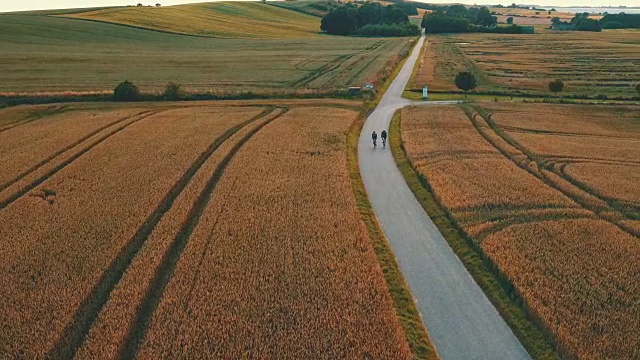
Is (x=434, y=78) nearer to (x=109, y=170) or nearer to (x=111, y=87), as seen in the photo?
(x=111, y=87)

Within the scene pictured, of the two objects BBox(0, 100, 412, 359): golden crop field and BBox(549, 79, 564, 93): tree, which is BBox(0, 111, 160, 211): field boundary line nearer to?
BBox(0, 100, 412, 359): golden crop field

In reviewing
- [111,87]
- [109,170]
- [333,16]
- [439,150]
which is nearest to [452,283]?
[439,150]

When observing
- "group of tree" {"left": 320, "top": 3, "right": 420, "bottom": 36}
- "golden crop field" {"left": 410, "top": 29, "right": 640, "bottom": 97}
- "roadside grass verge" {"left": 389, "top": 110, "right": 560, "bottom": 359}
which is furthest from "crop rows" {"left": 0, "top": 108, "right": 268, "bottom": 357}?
"group of tree" {"left": 320, "top": 3, "right": 420, "bottom": 36}

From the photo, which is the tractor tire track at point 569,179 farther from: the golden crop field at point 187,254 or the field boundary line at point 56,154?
the field boundary line at point 56,154

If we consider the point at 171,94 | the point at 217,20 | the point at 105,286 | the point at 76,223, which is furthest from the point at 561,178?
the point at 217,20

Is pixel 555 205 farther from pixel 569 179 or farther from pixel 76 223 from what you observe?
pixel 76 223

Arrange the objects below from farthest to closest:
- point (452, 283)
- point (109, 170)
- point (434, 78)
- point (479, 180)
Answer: point (434, 78) → point (109, 170) → point (479, 180) → point (452, 283)

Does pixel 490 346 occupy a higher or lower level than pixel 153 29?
lower
